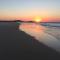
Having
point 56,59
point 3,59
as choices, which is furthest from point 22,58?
point 56,59

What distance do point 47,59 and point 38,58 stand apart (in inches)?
19.3

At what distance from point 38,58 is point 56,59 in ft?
3.00

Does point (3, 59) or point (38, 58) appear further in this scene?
point (38, 58)

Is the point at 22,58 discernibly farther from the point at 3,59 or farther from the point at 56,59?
the point at 56,59

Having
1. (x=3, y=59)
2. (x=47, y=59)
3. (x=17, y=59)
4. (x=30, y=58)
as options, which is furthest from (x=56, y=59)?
(x=3, y=59)

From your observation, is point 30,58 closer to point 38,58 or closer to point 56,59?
point 38,58

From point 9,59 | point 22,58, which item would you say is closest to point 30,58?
point 22,58

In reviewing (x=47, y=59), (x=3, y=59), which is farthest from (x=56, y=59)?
(x=3, y=59)

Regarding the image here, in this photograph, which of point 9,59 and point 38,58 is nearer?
point 9,59

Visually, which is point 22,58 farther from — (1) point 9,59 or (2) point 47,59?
(2) point 47,59

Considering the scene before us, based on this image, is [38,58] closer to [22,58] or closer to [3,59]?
[22,58]

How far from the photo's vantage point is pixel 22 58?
8.46m

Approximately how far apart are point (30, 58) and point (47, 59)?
86 centimetres

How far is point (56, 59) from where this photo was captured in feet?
27.9
